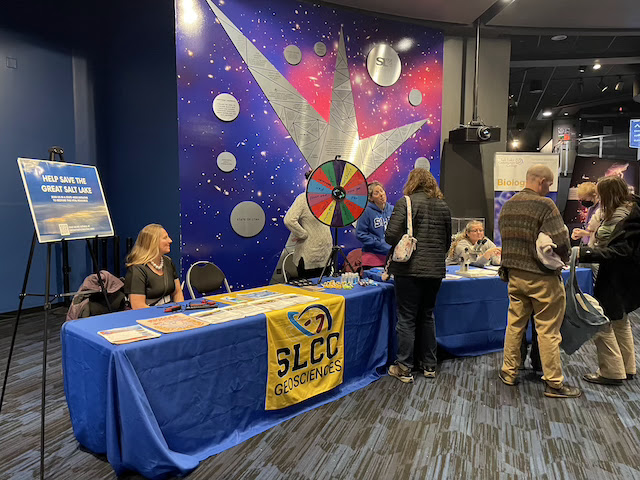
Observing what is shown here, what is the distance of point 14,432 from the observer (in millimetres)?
2373

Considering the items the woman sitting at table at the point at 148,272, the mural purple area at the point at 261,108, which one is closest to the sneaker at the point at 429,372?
the woman sitting at table at the point at 148,272

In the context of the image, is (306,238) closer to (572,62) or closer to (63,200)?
(63,200)

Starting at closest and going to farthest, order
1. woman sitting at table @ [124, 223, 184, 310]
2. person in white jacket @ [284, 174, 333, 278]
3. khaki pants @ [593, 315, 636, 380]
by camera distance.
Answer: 1. woman sitting at table @ [124, 223, 184, 310]
2. khaki pants @ [593, 315, 636, 380]
3. person in white jacket @ [284, 174, 333, 278]

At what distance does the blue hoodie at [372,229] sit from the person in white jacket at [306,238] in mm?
339

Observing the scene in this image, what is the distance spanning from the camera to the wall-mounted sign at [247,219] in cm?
446

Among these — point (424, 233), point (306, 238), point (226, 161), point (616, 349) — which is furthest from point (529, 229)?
point (226, 161)

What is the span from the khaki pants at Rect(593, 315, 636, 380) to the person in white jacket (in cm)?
214

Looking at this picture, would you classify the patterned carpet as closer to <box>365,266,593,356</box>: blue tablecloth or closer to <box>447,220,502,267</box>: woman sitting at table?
<box>365,266,593,356</box>: blue tablecloth

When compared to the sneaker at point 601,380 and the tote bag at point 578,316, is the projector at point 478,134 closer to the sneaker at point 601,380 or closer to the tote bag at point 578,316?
the tote bag at point 578,316

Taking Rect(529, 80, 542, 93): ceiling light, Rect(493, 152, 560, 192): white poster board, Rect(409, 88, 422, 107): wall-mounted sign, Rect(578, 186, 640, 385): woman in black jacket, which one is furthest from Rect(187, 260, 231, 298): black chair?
Rect(529, 80, 542, 93): ceiling light

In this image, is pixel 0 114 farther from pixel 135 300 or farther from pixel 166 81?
pixel 135 300

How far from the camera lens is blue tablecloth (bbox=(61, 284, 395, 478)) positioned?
6.06 ft

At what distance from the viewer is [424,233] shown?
9.44ft

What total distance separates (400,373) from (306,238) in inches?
57.9
